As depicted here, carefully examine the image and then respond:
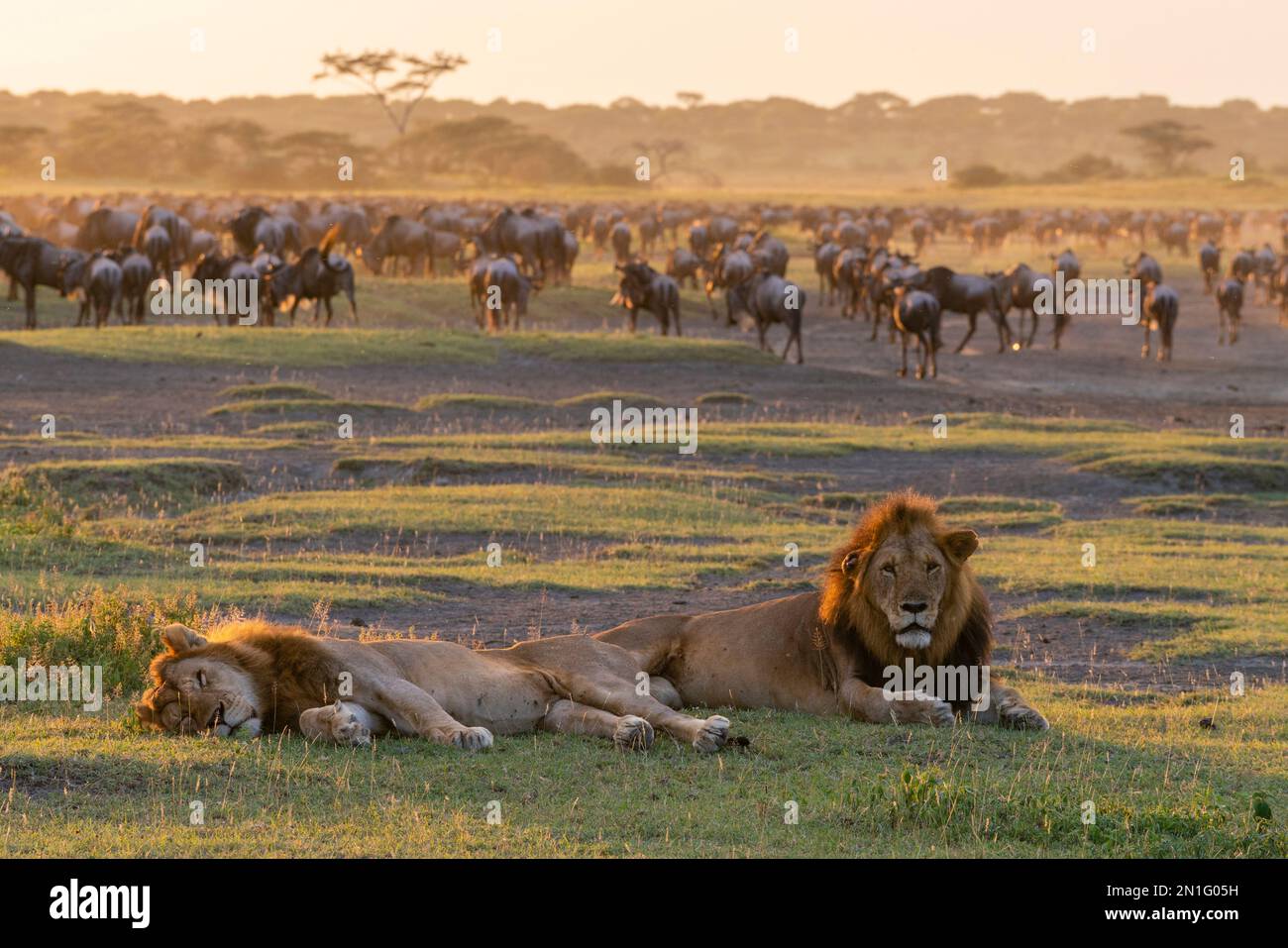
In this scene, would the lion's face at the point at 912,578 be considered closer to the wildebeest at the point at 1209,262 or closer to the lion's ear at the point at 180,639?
the lion's ear at the point at 180,639

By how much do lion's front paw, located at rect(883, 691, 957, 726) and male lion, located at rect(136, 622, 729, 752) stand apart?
36.5 inches

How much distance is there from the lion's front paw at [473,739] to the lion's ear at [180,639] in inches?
49.6

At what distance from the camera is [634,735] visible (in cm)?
903

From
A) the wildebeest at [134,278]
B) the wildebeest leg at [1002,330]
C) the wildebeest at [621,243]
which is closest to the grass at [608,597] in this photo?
the wildebeest at [134,278]

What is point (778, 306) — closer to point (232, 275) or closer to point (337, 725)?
point (232, 275)

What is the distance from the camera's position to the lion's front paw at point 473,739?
8.89 m

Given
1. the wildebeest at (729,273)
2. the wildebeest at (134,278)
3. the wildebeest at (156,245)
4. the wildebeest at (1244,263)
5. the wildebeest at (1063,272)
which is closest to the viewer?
the wildebeest at (134,278)

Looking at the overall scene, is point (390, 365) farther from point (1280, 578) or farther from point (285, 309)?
point (1280, 578)

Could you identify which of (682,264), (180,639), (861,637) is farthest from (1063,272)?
Answer: (180,639)

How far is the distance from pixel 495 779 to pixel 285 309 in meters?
33.9

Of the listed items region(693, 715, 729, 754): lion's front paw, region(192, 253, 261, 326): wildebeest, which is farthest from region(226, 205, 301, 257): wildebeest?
region(693, 715, 729, 754): lion's front paw

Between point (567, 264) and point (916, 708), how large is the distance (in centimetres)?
4298

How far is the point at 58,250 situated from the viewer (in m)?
39.2

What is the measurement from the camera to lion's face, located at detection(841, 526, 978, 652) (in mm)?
9266
